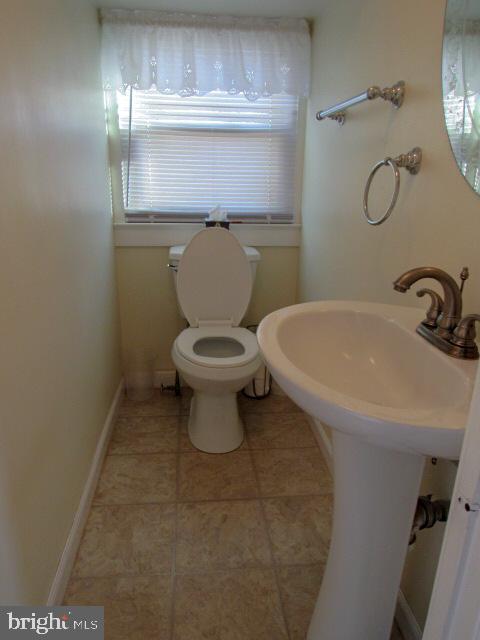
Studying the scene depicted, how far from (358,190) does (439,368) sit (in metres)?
0.90

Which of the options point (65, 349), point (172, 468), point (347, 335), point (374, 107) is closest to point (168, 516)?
point (172, 468)

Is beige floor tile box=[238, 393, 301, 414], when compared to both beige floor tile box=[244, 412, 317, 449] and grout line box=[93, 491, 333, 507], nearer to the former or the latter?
beige floor tile box=[244, 412, 317, 449]

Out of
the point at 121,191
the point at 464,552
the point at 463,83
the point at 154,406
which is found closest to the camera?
the point at 464,552

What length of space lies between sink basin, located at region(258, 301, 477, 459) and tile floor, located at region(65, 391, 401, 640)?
0.77 meters

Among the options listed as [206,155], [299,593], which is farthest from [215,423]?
[206,155]

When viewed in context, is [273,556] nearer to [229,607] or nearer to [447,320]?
[229,607]

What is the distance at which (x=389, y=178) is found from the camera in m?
1.32

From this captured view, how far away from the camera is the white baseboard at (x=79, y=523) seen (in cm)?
126

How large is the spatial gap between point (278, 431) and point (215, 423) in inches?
14.6

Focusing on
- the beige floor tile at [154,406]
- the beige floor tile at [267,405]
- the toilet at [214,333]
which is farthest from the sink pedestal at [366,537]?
the beige floor tile at [154,406]

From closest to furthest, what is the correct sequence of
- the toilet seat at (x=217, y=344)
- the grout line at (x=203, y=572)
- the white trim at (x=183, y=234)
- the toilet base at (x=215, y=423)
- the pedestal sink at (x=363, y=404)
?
the pedestal sink at (x=363, y=404), the grout line at (x=203, y=572), the toilet seat at (x=217, y=344), the toilet base at (x=215, y=423), the white trim at (x=183, y=234)

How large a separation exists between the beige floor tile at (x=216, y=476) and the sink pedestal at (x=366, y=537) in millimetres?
673

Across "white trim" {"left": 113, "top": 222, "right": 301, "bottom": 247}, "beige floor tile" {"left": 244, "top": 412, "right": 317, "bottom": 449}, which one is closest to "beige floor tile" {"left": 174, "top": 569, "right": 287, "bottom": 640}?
"beige floor tile" {"left": 244, "top": 412, "right": 317, "bottom": 449}

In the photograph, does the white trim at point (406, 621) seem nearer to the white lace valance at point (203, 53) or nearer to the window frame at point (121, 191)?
the window frame at point (121, 191)
